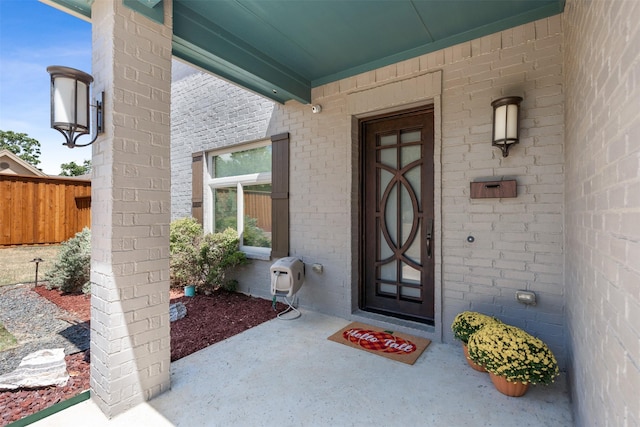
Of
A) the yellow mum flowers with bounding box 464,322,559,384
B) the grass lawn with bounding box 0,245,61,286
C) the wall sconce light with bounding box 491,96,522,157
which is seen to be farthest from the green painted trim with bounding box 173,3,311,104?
the grass lawn with bounding box 0,245,61,286

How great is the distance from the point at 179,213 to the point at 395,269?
171 inches

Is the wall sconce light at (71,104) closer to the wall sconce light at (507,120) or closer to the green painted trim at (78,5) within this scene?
the green painted trim at (78,5)

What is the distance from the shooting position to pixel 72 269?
15.0 feet

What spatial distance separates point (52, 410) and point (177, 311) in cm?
199

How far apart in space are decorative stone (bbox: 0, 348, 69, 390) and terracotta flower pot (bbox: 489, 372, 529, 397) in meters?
3.27

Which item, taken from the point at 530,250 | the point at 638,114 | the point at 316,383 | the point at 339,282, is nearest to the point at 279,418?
the point at 316,383

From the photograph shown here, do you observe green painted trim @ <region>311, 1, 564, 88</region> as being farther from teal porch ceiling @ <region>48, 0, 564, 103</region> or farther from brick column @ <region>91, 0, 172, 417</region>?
brick column @ <region>91, 0, 172, 417</region>

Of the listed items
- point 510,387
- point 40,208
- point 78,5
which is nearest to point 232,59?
point 78,5

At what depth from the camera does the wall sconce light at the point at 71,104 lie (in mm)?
1930

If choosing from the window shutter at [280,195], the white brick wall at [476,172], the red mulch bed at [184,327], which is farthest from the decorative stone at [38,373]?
the white brick wall at [476,172]

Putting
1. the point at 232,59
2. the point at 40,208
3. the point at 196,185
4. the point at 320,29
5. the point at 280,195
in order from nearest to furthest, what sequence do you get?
the point at 320,29 < the point at 232,59 < the point at 280,195 < the point at 196,185 < the point at 40,208

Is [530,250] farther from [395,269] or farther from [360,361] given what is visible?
[360,361]

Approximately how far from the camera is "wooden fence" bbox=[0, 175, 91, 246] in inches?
249

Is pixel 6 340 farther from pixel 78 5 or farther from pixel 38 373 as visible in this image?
pixel 78 5
